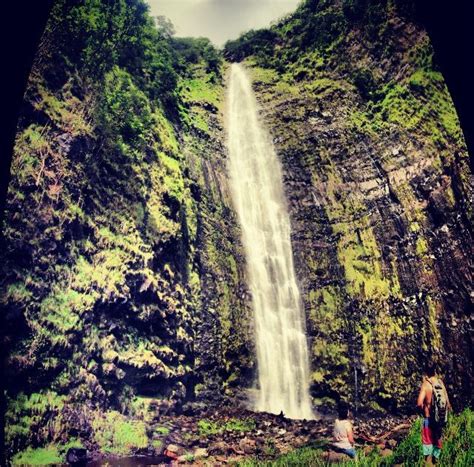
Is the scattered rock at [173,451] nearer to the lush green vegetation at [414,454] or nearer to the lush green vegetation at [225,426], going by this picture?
the lush green vegetation at [225,426]

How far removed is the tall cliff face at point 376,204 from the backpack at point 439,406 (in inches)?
348

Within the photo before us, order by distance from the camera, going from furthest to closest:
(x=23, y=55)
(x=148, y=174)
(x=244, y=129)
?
(x=244, y=129)
(x=148, y=174)
(x=23, y=55)

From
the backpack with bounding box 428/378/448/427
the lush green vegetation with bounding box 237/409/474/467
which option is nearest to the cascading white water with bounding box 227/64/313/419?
the lush green vegetation with bounding box 237/409/474/467

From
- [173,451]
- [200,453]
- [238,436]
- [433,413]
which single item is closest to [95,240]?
[173,451]

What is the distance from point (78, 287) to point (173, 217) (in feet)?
16.7

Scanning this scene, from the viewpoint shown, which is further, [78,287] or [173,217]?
[173,217]

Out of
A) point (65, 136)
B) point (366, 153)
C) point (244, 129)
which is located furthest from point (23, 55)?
point (244, 129)

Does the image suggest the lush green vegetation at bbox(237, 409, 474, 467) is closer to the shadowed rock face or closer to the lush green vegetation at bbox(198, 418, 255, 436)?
the lush green vegetation at bbox(198, 418, 255, 436)

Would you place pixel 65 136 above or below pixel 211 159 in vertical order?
below

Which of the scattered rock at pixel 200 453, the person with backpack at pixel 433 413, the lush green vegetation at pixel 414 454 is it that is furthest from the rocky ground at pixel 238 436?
the person with backpack at pixel 433 413

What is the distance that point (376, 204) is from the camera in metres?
19.8

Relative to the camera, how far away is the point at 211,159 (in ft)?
76.1

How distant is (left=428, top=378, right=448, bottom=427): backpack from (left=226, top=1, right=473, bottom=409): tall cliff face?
8.85 metres

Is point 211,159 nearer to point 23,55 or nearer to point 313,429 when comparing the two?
point 313,429
